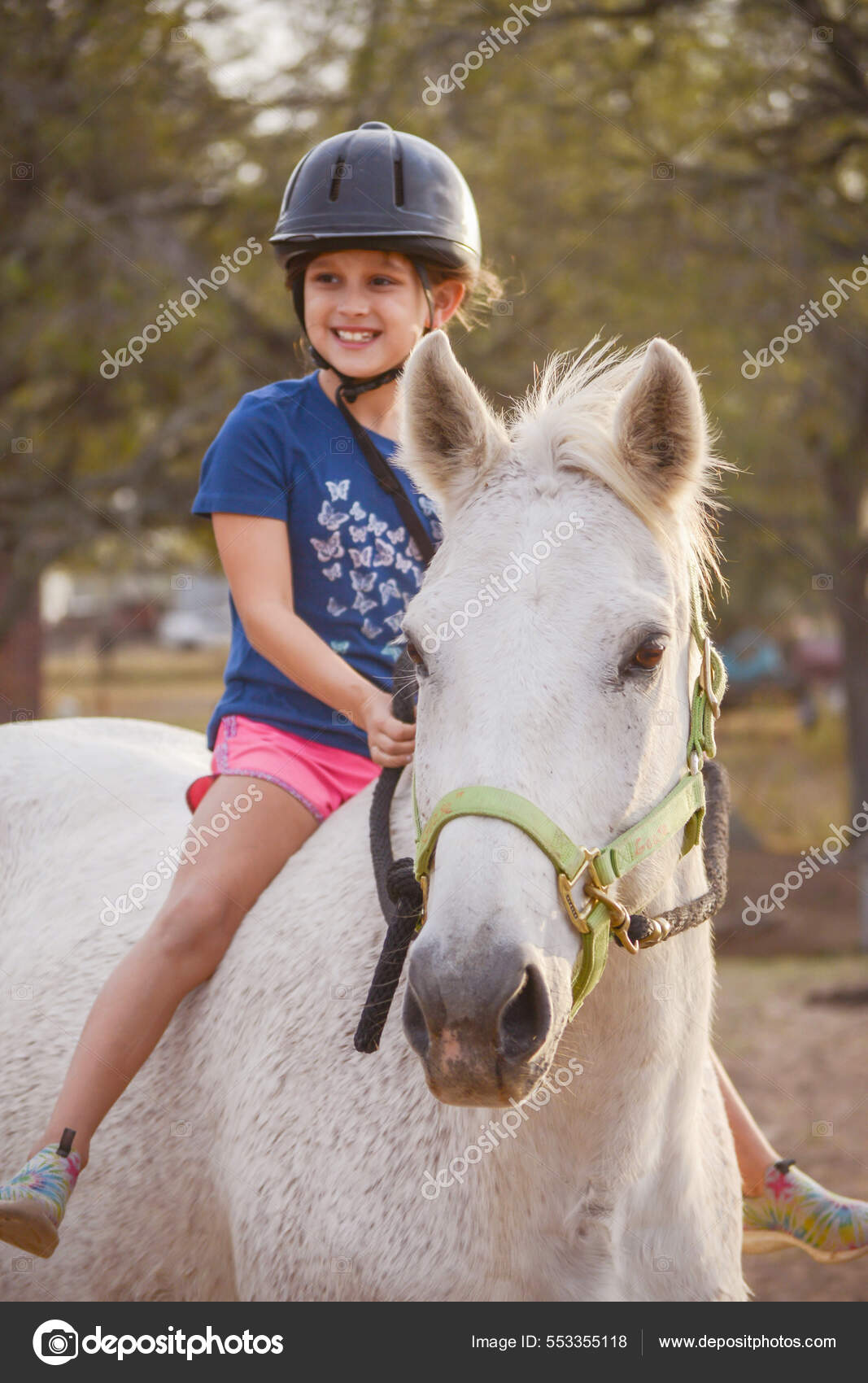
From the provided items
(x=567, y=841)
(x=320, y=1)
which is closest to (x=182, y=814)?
(x=567, y=841)

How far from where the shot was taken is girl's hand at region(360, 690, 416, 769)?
249cm

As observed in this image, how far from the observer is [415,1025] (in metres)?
1.87

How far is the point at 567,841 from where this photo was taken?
6.36 feet

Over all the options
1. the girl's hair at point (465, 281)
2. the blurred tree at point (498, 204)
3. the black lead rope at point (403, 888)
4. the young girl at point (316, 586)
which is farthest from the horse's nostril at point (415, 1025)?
the blurred tree at point (498, 204)

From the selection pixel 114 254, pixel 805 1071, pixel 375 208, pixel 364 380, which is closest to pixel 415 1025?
pixel 364 380

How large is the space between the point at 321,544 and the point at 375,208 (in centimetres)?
90

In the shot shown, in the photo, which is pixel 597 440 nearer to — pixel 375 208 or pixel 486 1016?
pixel 486 1016

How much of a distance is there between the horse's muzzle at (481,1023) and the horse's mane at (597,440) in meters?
0.92

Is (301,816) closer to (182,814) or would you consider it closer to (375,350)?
(182,814)

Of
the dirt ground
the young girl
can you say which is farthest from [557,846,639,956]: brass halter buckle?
the dirt ground

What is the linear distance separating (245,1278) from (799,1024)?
6053 mm

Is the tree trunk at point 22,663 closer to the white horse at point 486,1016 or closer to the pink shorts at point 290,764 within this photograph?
the pink shorts at point 290,764

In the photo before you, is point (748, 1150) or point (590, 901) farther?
point (748, 1150)
